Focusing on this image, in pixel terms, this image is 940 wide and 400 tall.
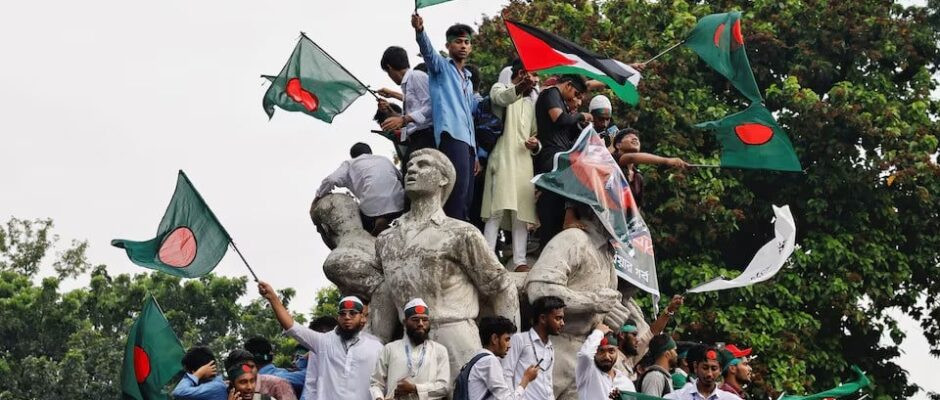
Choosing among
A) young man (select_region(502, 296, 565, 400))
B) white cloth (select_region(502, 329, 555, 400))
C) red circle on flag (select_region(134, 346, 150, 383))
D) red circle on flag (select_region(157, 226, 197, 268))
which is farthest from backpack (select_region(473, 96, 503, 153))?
red circle on flag (select_region(134, 346, 150, 383))

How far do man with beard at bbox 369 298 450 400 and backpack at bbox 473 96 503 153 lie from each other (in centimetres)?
306

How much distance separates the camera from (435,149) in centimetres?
1609

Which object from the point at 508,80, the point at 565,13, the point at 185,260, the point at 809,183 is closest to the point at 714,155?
the point at 809,183

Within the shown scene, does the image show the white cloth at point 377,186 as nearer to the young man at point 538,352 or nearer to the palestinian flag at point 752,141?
the young man at point 538,352

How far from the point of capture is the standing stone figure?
50.0 ft

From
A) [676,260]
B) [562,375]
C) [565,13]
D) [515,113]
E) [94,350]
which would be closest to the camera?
[562,375]

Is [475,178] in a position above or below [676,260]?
above

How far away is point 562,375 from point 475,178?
225 cm

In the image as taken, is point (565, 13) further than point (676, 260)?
Yes

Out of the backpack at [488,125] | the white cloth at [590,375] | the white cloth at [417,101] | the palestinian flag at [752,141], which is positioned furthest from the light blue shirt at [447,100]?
the palestinian flag at [752,141]

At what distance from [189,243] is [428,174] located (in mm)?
2165

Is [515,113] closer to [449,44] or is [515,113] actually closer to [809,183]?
[449,44]

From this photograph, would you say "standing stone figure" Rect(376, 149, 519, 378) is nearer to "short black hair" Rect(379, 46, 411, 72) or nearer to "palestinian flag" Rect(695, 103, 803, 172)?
"short black hair" Rect(379, 46, 411, 72)

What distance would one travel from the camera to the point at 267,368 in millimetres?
15188
